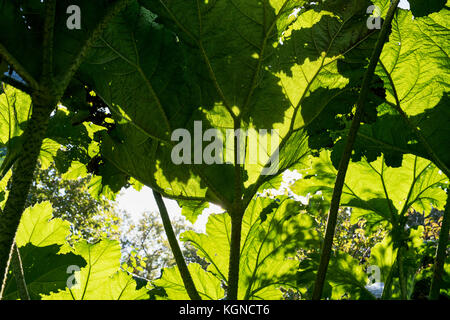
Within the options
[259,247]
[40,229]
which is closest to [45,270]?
[40,229]

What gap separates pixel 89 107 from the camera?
1848 mm

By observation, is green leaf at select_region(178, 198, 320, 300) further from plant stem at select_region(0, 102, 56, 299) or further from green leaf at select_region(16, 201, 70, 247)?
plant stem at select_region(0, 102, 56, 299)

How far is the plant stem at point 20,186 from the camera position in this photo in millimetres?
968

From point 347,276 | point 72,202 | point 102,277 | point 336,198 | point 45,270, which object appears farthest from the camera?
point 72,202

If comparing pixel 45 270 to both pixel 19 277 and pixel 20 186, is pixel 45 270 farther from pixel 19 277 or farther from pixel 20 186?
pixel 20 186

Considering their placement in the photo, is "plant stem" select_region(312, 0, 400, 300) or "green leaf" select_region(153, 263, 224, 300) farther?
"green leaf" select_region(153, 263, 224, 300)

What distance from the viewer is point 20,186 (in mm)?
1009

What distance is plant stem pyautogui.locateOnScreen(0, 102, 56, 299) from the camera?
0.97m

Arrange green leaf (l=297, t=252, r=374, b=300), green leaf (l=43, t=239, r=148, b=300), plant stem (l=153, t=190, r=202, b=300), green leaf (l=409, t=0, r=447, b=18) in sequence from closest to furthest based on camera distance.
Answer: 1. green leaf (l=409, t=0, r=447, b=18)
2. plant stem (l=153, t=190, r=202, b=300)
3. green leaf (l=43, t=239, r=148, b=300)
4. green leaf (l=297, t=252, r=374, b=300)

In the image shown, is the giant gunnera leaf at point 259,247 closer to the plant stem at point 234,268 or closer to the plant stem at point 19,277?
the plant stem at point 234,268

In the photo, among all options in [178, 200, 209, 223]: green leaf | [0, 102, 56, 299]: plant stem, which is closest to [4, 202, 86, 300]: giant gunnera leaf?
[178, 200, 209, 223]: green leaf
